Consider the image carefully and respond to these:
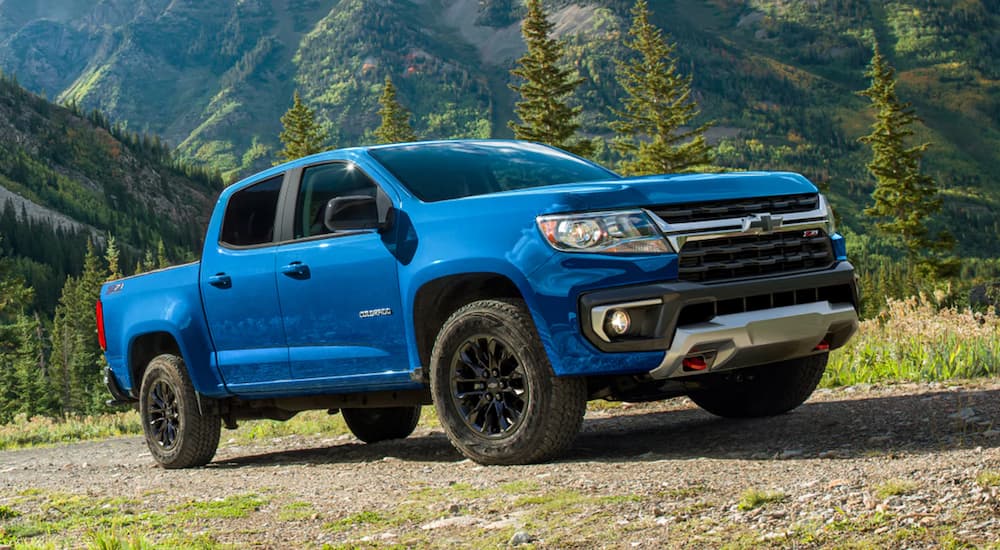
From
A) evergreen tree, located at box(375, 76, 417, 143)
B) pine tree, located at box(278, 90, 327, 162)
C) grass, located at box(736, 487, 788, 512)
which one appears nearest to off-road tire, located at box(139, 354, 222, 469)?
grass, located at box(736, 487, 788, 512)

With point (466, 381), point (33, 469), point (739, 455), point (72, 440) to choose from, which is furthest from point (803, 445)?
point (72, 440)

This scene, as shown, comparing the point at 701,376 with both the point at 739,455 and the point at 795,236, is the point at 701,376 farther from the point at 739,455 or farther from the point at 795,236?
the point at 795,236

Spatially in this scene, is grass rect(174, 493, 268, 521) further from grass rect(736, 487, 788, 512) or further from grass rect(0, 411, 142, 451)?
grass rect(0, 411, 142, 451)

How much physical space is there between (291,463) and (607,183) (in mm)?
3911

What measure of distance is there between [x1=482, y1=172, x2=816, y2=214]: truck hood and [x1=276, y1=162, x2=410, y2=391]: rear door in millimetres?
997

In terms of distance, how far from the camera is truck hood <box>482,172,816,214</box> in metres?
5.73

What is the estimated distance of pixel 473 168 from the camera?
7219mm

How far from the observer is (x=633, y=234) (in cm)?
566

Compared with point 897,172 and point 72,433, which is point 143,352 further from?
point 897,172

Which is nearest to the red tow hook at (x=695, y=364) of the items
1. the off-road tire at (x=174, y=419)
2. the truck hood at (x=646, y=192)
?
the truck hood at (x=646, y=192)

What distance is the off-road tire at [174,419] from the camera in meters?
8.42

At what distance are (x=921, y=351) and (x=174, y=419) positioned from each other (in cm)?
644

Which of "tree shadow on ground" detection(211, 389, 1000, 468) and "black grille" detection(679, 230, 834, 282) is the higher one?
"black grille" detection(679, 230, 834, 282)

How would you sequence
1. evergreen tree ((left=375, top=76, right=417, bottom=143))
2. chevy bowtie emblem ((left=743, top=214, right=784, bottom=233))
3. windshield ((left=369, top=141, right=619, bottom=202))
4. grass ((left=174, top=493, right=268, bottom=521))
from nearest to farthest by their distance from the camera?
grass ((left=174, top=493, right=268, bottom=521)) < chevy bowtie emblem ((left=743, top=214, right=784, bottom=233)) < windshield ((left=369, top=141, right=619, bottom=202)) < evergreen tree ((left=375, top=76, right=417, bottom=143))
